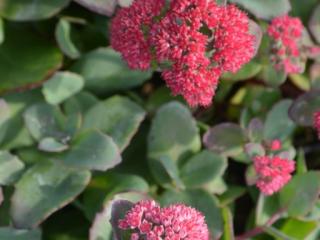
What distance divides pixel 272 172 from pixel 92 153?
448mm

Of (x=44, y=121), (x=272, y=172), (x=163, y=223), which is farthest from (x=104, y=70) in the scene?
(x=163, y=223)

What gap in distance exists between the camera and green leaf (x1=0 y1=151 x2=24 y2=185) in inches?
65.4

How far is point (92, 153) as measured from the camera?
1.60 meters

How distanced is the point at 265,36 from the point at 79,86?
20.7 inches

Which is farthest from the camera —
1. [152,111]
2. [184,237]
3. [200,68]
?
[152,111]

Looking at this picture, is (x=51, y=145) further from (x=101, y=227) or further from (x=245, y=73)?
(x=245, y=73)

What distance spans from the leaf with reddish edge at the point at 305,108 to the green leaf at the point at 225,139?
0.50 ft

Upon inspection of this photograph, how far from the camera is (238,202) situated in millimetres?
1929

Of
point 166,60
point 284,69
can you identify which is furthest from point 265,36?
point 166,60

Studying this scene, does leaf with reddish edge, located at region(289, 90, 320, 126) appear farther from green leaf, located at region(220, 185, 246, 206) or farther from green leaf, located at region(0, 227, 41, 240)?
green leaf, located at region(0, 227, 41, 240)

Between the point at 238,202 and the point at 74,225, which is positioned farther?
the point at 238,202

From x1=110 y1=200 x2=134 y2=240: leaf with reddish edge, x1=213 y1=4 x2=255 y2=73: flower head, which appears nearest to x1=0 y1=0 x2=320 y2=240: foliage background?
x1=110 y1=200 x2=134 y2=240: leaf with reddish edge

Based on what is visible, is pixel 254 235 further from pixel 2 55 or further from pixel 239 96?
pixel 2 55

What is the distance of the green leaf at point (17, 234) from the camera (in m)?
1.58
